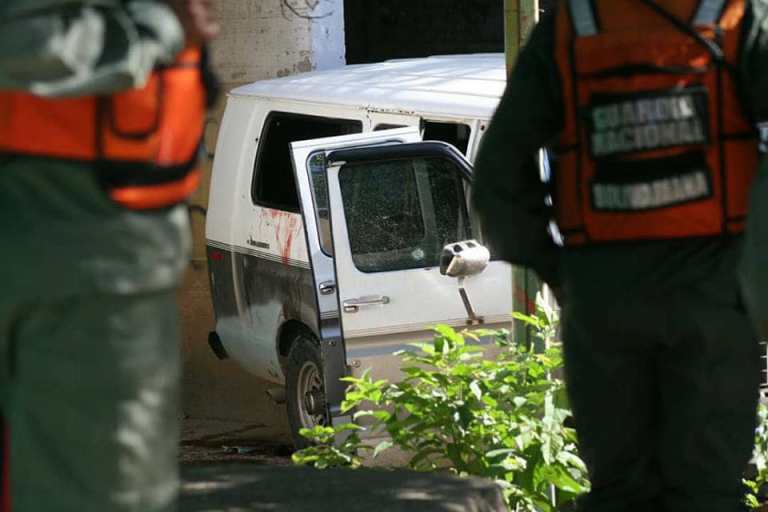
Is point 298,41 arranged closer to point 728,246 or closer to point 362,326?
point 362,326

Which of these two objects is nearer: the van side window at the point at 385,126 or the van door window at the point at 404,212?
the van door window at the point at 404,212

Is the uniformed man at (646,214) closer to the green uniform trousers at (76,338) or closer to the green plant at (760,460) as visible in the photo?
the green uniform trousers at (76,338)

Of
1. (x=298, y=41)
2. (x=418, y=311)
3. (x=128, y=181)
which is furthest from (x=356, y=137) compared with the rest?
(x=128, y=181)

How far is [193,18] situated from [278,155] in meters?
6.83

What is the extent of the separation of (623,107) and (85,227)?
53.5 inches

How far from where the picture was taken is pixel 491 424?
4809 mm

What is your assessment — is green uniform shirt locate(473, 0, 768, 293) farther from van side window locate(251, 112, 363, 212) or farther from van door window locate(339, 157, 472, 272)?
van side window locate(251, 112, 363, 212)

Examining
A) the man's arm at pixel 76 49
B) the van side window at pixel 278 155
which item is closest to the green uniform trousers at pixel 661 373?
the man's arm at pixel 76 49

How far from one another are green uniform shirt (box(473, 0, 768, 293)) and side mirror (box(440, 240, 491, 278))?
Result: 10.3 feet

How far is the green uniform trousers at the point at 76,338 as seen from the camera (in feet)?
8.07

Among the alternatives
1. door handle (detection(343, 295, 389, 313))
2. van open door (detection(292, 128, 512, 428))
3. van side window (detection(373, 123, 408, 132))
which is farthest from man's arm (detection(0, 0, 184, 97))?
van side window (detection(373, 123, 408, 132))

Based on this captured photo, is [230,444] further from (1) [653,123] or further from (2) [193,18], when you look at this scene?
(2) [193,18]

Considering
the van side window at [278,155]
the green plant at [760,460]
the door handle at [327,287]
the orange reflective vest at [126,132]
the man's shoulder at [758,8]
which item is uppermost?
the man's shoulder at [758,8]

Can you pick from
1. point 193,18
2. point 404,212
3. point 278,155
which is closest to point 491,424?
point 193,18
